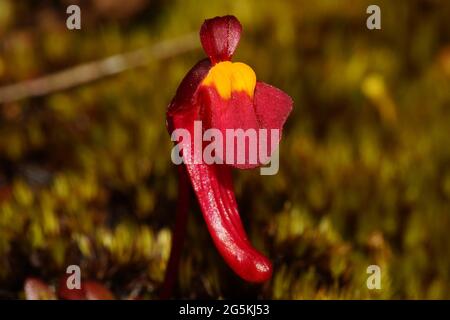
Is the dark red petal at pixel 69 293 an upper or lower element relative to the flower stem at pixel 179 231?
lower

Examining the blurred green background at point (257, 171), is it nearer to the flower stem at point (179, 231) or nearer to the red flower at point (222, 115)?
the flower stem at point (179, 231)

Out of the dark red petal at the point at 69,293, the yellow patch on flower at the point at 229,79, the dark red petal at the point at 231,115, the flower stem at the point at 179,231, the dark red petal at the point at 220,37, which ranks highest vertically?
the dark red petal at the point at 220,37

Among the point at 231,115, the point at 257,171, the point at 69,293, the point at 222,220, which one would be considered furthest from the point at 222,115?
the point at 257,171

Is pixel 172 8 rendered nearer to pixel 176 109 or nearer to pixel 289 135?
pixel 289 135

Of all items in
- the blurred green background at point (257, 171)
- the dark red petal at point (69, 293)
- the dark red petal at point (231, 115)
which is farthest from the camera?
the blurred green background at point (257, 171)

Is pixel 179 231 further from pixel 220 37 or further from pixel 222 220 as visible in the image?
pixel 220 37

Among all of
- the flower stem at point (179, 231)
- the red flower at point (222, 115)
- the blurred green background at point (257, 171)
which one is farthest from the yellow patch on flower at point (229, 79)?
the blurred green background at point (257, 171)
